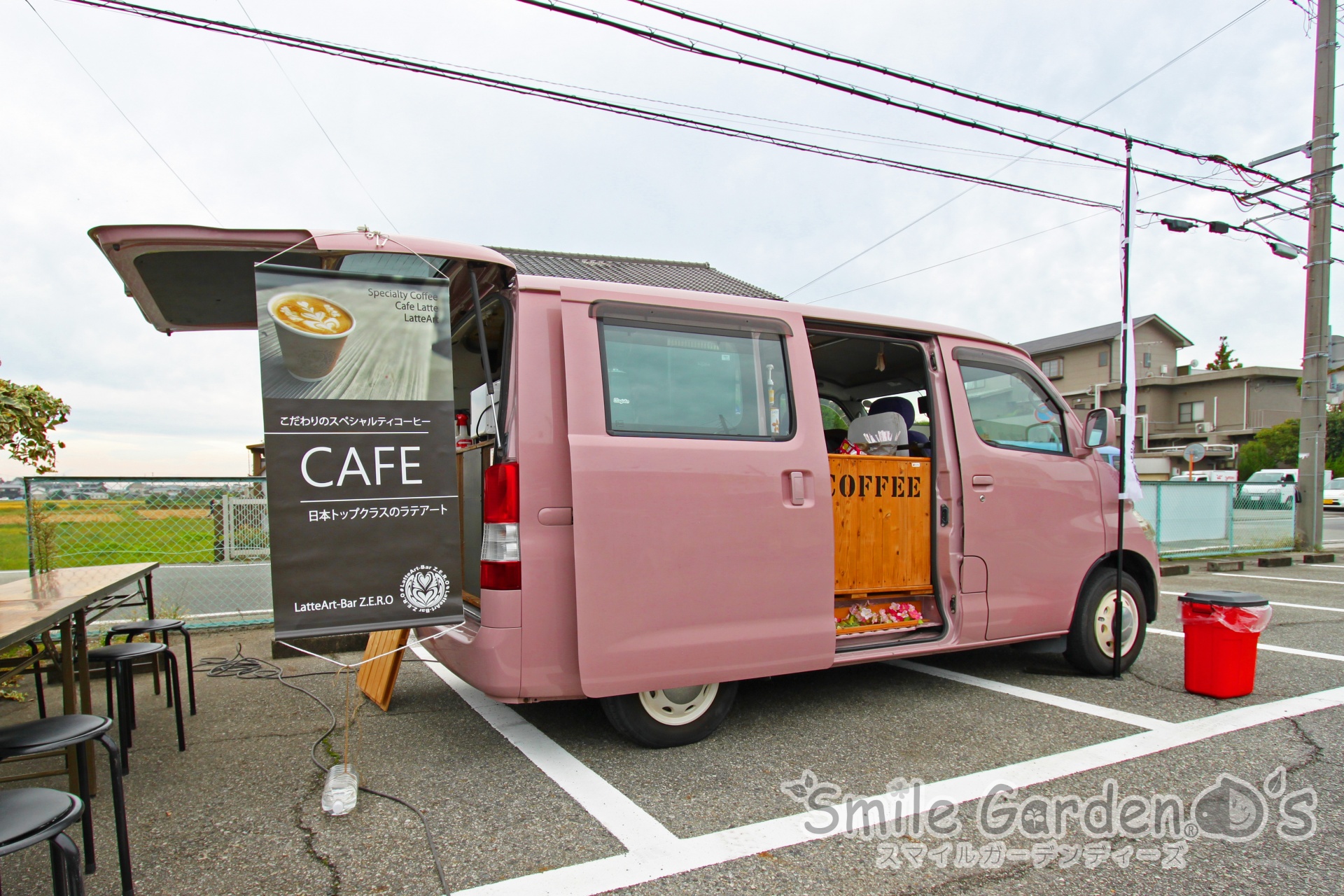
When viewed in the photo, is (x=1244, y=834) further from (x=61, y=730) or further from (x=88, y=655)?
(x=88, y=655)

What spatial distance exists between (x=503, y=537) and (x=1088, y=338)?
124 feet

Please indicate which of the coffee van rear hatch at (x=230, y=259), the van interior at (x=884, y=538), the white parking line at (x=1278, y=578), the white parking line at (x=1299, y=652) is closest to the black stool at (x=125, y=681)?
the coffee van rear hatch at (x=230, y=259)

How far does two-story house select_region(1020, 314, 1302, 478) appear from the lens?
3356cm

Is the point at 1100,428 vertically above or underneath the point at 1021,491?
above

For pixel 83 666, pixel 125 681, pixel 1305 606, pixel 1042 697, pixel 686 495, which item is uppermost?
pixel 686 495

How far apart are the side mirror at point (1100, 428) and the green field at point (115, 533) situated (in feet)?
21.5

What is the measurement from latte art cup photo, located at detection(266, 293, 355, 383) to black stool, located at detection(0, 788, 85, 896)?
1.39 metres

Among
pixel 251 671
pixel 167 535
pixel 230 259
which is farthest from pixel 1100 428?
pixel 167 535

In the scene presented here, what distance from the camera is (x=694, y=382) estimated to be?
132 inches

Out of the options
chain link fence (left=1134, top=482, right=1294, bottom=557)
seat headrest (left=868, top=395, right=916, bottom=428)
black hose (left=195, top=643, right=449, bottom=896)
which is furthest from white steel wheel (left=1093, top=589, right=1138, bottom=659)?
chain link fence (left=1134, top=482, right=1294, bottom=557)

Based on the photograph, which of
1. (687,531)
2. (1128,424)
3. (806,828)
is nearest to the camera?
(806,828)

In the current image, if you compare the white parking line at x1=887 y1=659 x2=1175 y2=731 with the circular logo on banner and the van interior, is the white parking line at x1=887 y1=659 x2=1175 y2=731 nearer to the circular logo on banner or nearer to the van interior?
the van interior

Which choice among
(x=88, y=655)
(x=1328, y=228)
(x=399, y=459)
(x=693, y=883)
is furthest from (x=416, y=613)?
(x=1328, y=228)

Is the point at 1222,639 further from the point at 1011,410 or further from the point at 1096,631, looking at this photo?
the point at 1011,410
